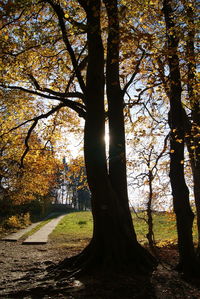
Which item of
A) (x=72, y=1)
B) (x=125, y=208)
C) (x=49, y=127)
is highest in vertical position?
(x=72, y=1)

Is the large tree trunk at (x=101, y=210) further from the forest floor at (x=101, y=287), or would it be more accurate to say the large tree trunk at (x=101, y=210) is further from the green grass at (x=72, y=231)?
the green grass at (x=72, y=231)

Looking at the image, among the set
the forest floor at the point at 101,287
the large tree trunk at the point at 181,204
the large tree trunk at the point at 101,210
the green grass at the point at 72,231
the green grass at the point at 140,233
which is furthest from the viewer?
the green grass at the point at 72,231

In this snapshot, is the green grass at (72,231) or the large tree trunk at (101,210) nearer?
the large tree trunk at (101,210)

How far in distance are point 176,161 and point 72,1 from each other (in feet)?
21.9

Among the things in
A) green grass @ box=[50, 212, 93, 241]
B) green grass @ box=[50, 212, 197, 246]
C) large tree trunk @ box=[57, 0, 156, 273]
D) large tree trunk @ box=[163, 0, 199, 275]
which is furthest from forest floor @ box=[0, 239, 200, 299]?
green grass @ box=[50, 212, 93, 241]

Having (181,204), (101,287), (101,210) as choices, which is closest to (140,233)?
(101,210)

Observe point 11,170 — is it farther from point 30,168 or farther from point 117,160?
point 117,160

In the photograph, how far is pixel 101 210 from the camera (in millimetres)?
6129

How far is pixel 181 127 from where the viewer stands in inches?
232

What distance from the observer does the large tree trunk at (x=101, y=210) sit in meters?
5.86

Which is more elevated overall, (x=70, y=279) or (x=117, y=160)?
(x=117, y=160)

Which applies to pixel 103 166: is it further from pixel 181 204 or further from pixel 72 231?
pixel 72 231

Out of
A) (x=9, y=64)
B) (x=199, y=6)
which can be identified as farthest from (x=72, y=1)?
(x=199, y=6)

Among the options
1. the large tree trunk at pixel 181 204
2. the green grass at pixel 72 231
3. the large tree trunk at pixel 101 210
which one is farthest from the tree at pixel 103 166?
the green grass at pixel 72 231
